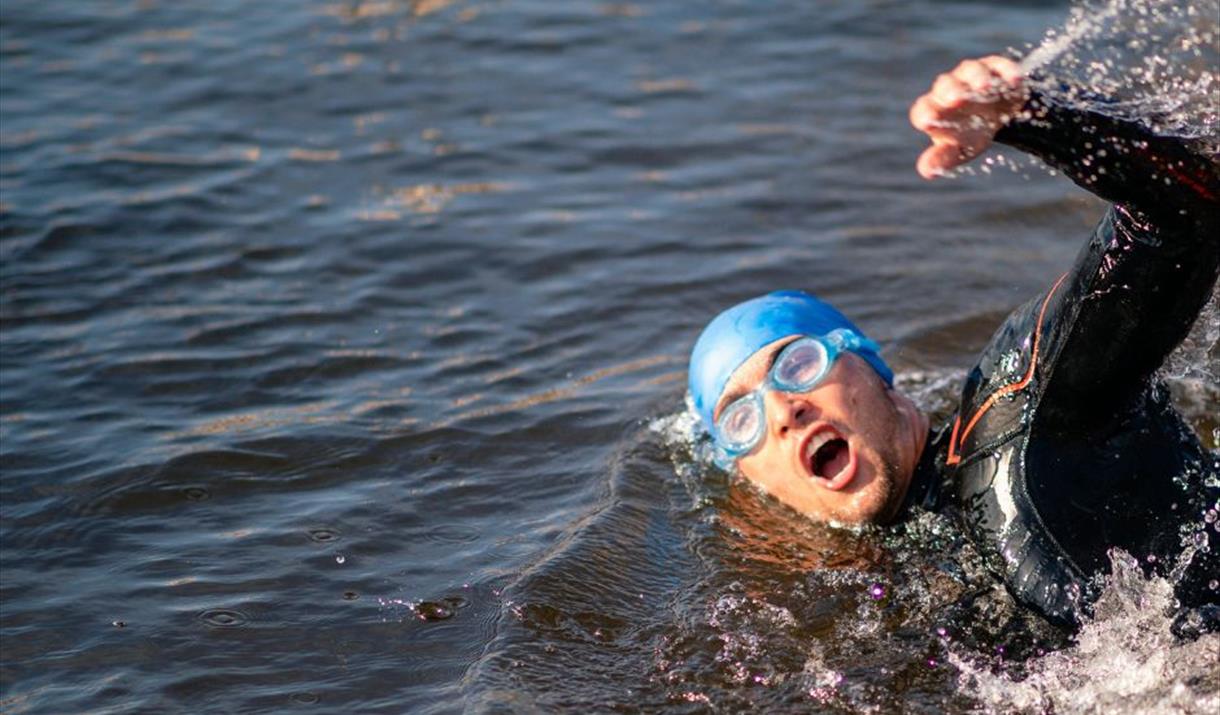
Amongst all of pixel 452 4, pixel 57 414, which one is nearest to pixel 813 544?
pixel 57 414

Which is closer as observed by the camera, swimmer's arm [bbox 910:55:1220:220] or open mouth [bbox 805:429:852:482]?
swimmer's arm [bbox 910:55:1220:220]

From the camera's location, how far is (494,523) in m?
5.57

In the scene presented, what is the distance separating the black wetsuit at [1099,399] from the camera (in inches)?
147

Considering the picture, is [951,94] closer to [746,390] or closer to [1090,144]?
[1090,144]

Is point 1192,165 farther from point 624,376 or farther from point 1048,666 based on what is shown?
point 624,376

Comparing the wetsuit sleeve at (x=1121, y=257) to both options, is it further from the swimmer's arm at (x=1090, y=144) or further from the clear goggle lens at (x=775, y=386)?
the clear goggle lens at (x=775, y=386)

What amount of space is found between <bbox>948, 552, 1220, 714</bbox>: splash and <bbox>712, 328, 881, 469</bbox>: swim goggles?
3.49ft

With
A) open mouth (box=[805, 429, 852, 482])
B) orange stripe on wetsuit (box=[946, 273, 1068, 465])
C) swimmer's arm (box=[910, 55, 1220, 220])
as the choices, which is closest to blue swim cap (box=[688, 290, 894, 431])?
open mouth (box=[805, 429, 852, 482])

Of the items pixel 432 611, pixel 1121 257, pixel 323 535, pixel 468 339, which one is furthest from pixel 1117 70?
pixel 468 339

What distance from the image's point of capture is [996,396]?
446cm

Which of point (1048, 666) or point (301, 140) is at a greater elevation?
point (301, 140)

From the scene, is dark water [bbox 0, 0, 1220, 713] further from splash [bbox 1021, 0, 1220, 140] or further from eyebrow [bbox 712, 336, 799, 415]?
splash [bbox 1021, 0, 1220, 140]

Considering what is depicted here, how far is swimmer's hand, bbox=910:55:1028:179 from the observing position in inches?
140

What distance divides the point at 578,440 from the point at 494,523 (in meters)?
0.75
